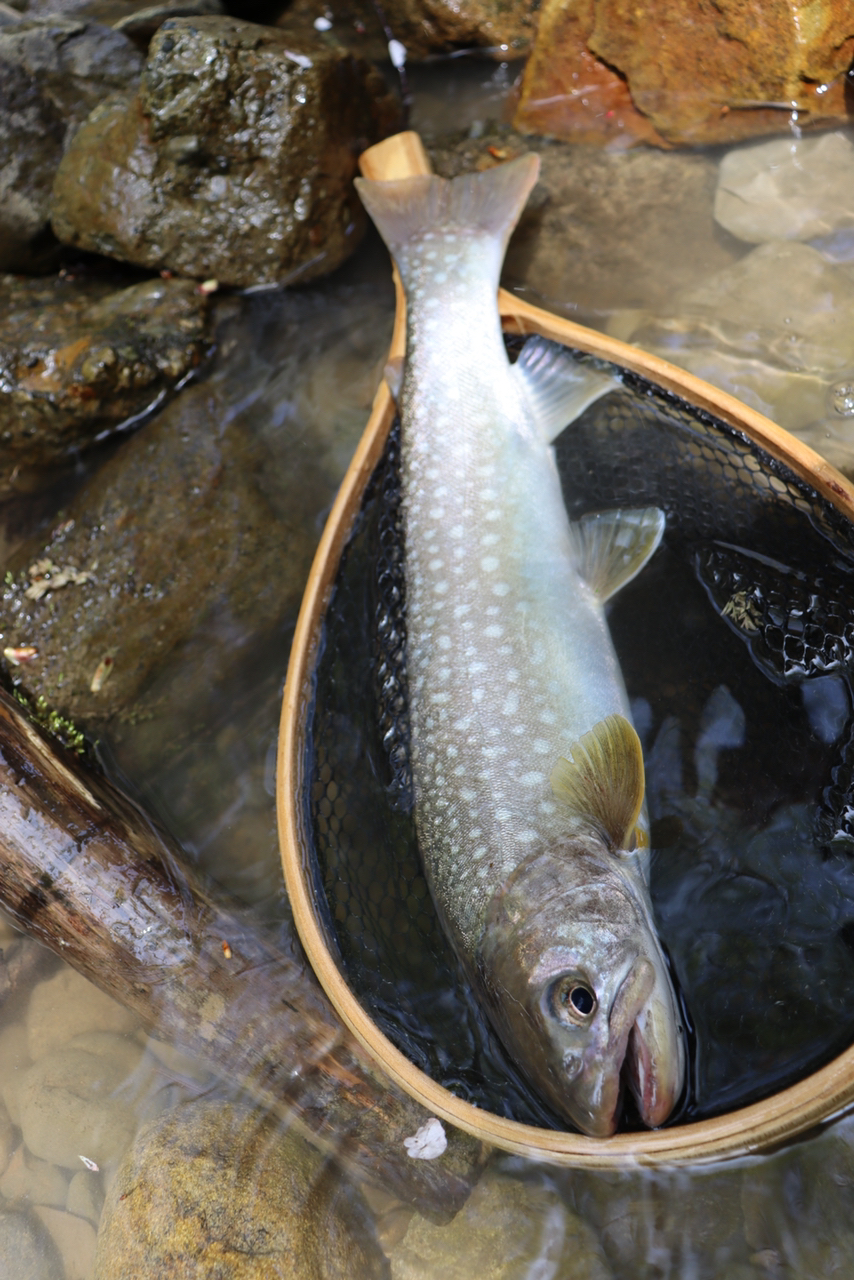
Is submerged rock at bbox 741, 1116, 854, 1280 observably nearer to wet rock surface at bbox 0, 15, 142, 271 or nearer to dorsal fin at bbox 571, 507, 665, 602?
dorsal fin at bbox 571, 507, 665, 602

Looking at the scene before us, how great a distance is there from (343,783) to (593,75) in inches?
145

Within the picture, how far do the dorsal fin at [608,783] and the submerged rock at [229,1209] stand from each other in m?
1.34

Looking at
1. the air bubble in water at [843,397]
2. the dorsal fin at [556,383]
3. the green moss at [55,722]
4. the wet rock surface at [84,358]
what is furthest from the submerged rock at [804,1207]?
the wet rock surface at [84,358]

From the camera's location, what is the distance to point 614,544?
2811 mm

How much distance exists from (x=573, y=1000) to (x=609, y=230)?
3435 millimetres

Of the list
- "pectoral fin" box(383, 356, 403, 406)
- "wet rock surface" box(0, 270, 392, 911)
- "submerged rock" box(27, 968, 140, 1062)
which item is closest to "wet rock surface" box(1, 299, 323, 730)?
"wet rock surface" box(0, 270, 392, 911)

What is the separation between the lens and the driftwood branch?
8.07ft

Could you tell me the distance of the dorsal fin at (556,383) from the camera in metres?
2.97

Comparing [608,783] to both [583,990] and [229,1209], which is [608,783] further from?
[229,1209]

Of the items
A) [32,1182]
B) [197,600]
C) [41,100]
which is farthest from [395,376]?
[41,100]

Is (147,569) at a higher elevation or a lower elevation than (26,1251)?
higher

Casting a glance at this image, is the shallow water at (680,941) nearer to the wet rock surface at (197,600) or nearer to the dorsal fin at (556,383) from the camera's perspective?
the wet rock surface at (197,600)

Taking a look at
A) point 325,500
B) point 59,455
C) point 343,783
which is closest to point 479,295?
point 325,500

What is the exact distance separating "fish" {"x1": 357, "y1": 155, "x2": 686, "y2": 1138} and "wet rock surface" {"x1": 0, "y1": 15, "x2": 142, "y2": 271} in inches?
91.9
